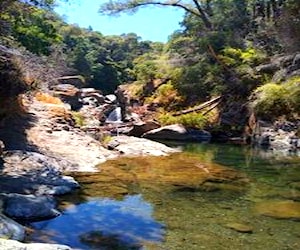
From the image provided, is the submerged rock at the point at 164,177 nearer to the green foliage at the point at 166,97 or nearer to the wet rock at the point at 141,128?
the wet rock at the point at 141,128

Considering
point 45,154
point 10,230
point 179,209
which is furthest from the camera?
point 45,154

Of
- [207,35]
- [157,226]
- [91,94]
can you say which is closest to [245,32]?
[207,35]

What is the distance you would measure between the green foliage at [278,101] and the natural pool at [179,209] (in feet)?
20.0

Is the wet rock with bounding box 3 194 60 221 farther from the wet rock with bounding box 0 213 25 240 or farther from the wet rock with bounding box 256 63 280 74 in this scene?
the wet rock with bounding box 256 63 280 74

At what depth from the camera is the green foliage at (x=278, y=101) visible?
16.7m

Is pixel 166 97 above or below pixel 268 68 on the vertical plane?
below

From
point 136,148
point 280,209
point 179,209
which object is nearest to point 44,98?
point 136,148

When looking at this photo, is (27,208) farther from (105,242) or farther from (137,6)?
(137,6)

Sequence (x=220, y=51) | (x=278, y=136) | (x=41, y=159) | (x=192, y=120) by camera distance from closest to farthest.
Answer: (x=41, y=159) → (x=278, y=136) → (x=192, y=120) → (x=220, y=51)

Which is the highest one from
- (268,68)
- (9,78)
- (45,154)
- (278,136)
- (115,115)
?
(268,68)

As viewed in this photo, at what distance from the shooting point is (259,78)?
66.0ft

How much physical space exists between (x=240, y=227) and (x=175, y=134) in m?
12.2

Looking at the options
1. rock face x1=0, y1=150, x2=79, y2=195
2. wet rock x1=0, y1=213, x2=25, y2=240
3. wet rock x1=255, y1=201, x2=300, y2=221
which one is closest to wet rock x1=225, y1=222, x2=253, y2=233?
wet rock x1=255, y1=201, x2=300, y2=221

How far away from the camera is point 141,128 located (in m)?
18.9
